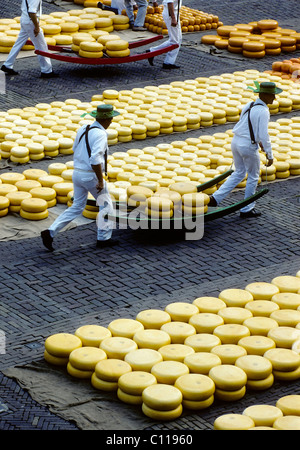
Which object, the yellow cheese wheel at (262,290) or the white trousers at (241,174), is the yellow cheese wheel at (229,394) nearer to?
the yellow cheese wheel at (262,290)

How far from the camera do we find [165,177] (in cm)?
1166

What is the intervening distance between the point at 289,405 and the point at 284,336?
1.10 metres

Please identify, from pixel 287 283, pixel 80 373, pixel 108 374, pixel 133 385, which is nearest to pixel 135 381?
pixel 133 385

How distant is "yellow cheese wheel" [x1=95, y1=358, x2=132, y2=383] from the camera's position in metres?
7.56

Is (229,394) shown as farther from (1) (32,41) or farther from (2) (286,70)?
(2) (286,70)

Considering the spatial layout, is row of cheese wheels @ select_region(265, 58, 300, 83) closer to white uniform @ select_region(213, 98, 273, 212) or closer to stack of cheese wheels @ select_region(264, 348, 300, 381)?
white uniform @ select_region(213, 98, 273, 212)

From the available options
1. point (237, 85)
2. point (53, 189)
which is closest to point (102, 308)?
point (53, 189)

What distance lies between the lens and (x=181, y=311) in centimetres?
860

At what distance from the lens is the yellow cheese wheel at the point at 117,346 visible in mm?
7867

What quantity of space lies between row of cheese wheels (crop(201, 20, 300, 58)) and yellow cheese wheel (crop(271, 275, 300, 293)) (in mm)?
9775

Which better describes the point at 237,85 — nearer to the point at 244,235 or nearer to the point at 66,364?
the point at 244,235

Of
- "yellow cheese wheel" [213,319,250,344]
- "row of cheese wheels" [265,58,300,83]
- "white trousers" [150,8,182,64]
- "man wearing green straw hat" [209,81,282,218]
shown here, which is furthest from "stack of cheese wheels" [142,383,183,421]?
"white trousers" [150,8,182,64]

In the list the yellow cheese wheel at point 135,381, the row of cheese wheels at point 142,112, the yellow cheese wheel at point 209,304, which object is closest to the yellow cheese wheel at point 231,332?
the yellow cheese wheel at point 209,304

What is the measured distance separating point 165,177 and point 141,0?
27.9 feet
